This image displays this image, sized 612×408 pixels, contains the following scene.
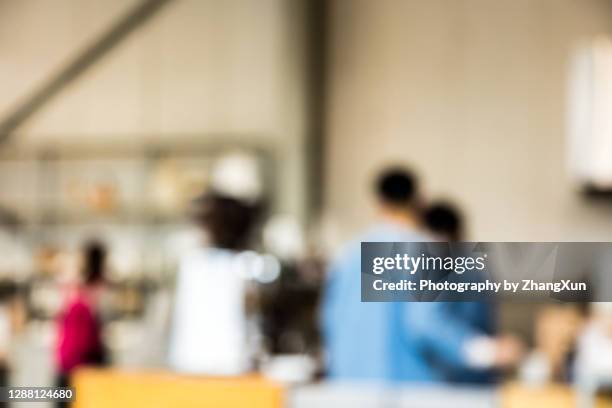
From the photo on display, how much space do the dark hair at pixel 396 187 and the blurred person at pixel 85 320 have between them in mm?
672

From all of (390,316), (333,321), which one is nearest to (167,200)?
(333,321)

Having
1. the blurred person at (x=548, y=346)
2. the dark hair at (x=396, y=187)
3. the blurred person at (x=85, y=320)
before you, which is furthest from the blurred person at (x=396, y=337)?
the blurred person at (x=548, y=346)

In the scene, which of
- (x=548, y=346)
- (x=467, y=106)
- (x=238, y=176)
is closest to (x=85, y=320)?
(x=548, y=346)

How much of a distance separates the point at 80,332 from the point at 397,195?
2.48 feet

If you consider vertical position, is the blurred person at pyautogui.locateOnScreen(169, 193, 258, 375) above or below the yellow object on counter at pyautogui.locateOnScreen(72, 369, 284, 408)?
above

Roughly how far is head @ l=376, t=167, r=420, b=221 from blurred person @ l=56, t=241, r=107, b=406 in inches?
26.1

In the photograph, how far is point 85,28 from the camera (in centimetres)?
82

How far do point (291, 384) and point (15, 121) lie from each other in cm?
80

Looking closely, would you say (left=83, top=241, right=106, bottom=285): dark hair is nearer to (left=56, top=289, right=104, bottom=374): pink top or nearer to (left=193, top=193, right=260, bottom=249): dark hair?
(left=56, top=289, right=104, bottom=374): pink top

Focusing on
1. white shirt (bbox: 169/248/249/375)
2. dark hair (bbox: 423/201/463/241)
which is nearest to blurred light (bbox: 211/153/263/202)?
dark hair (bbox: 423/201/463/241)

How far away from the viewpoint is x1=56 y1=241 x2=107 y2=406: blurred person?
1719mm

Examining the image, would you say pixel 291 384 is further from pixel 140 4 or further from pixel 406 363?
pixel 140 4

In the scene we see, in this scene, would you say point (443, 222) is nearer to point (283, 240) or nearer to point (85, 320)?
point (85, 320)

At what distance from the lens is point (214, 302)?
1.64 meters
